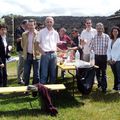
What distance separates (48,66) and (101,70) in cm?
143

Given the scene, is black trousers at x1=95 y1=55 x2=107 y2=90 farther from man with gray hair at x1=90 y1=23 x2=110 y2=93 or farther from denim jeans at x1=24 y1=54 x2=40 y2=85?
denim jeans at x1=24 y1=54 x2=40 y2=85

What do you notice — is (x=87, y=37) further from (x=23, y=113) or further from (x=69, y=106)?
(x=23, y=113)

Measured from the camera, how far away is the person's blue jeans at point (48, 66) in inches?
351

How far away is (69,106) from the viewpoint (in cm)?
813

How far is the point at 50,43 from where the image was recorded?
887 cm

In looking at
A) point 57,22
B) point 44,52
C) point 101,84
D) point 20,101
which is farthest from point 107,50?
point 57,22

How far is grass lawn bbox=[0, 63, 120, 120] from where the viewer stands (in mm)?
7371

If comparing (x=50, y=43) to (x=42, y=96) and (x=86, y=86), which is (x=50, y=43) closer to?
(x=86, y=86)

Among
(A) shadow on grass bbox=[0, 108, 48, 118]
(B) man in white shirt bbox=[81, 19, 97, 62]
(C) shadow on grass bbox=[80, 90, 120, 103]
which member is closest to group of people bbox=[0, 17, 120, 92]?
(C) shadow on grass bbox=[80, 90, 120, 103]

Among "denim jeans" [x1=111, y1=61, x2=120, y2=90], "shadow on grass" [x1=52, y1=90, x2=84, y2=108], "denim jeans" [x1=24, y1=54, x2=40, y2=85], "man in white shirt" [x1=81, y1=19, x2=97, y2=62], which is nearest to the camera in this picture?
"shadow on grass" [x1=52, y1=90, x2=84, y2=108]

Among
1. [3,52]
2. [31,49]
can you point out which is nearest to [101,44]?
[31,49]

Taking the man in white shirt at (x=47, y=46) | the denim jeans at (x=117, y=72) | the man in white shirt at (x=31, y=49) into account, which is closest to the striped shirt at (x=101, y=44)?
the denim jeans at (x=117, y=72)

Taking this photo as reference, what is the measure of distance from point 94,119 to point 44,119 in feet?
2.98

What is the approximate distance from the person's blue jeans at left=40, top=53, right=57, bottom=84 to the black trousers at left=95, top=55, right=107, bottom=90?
3.77 feet
